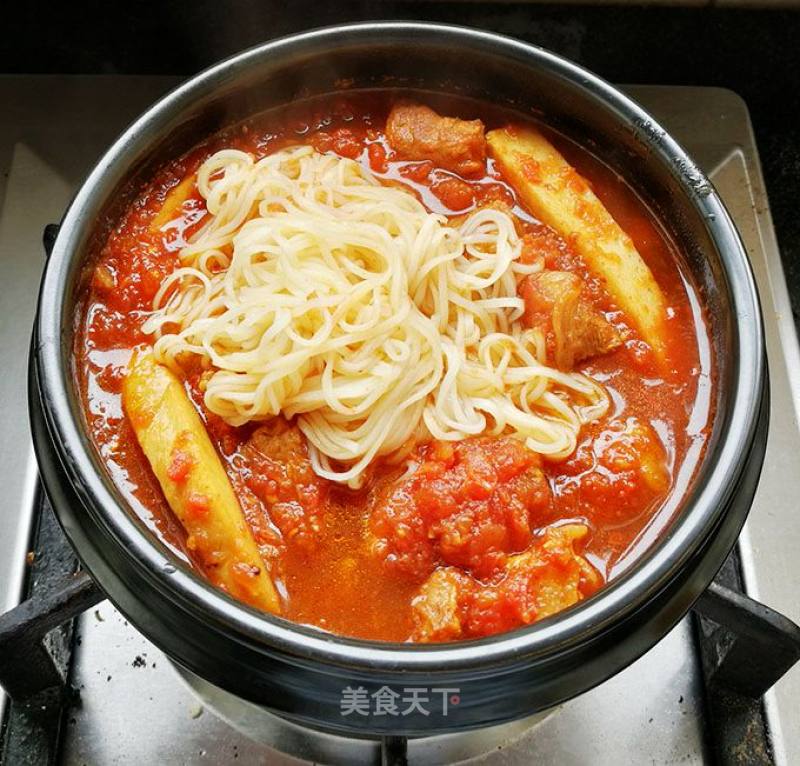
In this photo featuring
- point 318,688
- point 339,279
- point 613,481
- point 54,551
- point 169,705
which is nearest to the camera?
point 318,688

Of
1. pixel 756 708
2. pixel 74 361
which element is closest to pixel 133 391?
pixel 74 361

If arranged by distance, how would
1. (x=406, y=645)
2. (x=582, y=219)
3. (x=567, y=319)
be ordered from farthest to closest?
(x=582, y=219)
(x=567, y=319)
(x=406, y=645)

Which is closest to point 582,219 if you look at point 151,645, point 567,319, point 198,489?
point 567,319

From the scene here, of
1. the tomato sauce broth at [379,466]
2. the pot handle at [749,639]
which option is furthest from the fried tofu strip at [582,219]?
the pot handle at [749,639]

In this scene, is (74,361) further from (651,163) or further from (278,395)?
(651,163)

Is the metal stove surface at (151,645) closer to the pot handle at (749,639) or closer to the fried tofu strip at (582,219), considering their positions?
the pot handle at (749,639)

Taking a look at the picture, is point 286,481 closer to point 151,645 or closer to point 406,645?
point 406,645
